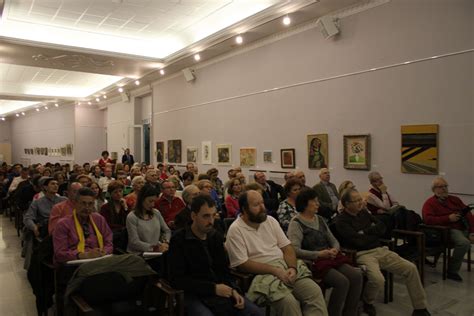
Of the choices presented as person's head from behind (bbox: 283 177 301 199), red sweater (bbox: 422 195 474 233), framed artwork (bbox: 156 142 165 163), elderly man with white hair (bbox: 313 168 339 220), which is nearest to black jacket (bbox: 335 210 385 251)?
person's head from behind (bbox: 283 177 301 199)

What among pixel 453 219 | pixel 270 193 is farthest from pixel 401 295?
pixel 270 193

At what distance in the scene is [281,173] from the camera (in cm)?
1013

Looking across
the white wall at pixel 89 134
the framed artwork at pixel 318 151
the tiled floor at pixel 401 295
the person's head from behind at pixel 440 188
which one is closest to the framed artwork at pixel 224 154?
the framed artwork at pixel 318 151

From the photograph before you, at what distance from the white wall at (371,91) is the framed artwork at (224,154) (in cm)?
20

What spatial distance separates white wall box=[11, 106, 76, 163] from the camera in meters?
24.5

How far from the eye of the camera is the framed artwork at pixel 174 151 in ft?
48.3

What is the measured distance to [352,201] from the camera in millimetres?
4633

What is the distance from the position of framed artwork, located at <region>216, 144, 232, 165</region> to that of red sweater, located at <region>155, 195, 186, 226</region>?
20.4 feet

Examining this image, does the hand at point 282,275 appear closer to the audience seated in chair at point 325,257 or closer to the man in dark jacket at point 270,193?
the audience seated in chair at point 325,257

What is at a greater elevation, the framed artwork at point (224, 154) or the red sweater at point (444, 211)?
the framed artwork at point (224, 154)

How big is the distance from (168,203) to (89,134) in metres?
19.1

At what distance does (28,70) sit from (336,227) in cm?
1561

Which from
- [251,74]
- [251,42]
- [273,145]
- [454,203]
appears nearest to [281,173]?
[273,145]

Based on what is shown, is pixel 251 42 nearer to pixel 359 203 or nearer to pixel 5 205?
pixel 359 203
